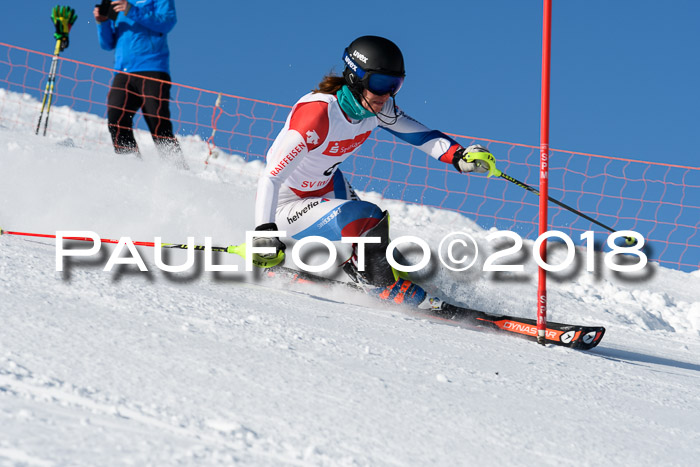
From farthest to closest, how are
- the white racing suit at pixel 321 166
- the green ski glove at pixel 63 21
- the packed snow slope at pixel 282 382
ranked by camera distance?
the green ski glove at pixel 63 21
the white racing suit at pixel 321 166
the packed snow slope at pixel 282 382

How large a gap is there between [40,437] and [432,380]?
121 cm

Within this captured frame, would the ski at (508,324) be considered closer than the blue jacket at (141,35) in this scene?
Yes

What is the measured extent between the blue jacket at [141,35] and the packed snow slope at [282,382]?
2.68 m

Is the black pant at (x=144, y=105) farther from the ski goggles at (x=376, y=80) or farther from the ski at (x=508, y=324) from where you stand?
the ski goggles at (x=376, y=80)

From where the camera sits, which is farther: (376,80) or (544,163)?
(544,163)

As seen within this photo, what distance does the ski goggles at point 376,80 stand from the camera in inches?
136

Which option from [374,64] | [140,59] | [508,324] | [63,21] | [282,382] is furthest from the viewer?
[63,21]

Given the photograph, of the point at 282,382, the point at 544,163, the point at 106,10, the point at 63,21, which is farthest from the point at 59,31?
the point at 282,382

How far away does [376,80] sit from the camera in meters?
3.46

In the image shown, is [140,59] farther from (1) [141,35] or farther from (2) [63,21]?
(2) [63,21]

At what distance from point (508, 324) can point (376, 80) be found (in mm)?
1467

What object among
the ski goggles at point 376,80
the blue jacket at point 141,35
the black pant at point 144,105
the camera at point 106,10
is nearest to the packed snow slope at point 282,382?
the ski goggles at point 376,80

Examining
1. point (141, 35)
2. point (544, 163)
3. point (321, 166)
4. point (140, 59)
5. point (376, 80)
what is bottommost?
point (321, 166)

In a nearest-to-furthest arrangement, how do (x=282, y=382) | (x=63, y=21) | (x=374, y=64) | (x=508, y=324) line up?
(x=282, y=382) < (x=374, y=64) < (x=508, y=324) < (x=63, y=21)
